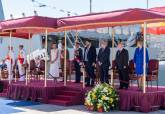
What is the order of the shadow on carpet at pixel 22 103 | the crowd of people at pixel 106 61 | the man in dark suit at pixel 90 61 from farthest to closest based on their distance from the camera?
the man in dark suit at pixel 90 61
the shadow on carpet at pixel 22 103
the crowd of people at pixel 106 61

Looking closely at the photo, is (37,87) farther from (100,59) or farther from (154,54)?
(154,54)

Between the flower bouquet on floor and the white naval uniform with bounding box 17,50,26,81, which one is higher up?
the white naval uniform with bounding box 17,50,26,81

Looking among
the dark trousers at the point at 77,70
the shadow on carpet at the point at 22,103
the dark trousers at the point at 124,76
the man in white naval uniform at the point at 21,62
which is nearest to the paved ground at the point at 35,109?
the shadow on carpet at the point at 22,103

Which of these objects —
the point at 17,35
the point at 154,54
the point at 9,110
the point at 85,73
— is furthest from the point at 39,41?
the point at 9,110

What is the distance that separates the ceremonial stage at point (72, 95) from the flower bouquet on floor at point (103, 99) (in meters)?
0.28

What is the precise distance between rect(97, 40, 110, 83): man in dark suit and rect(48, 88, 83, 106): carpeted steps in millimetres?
895

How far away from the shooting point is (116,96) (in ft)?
40.0

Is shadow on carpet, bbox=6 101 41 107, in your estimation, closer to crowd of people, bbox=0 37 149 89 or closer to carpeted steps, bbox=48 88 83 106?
carpeted steps, bbox=48 88 83 106

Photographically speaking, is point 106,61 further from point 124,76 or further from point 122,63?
point 124,76

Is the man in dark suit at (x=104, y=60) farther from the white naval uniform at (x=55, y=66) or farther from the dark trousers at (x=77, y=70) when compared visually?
the white naval uniform at (x=55, y=66)

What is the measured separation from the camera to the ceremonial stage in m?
11.9

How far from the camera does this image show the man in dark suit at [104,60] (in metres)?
13.4

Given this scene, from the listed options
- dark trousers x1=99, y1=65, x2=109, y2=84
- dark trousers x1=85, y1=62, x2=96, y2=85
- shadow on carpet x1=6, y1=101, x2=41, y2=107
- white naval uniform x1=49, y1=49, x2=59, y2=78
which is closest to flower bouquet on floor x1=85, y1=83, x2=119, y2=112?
dark trousers x1=99, y1=65, x2=109, y2=84

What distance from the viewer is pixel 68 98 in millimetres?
13977
